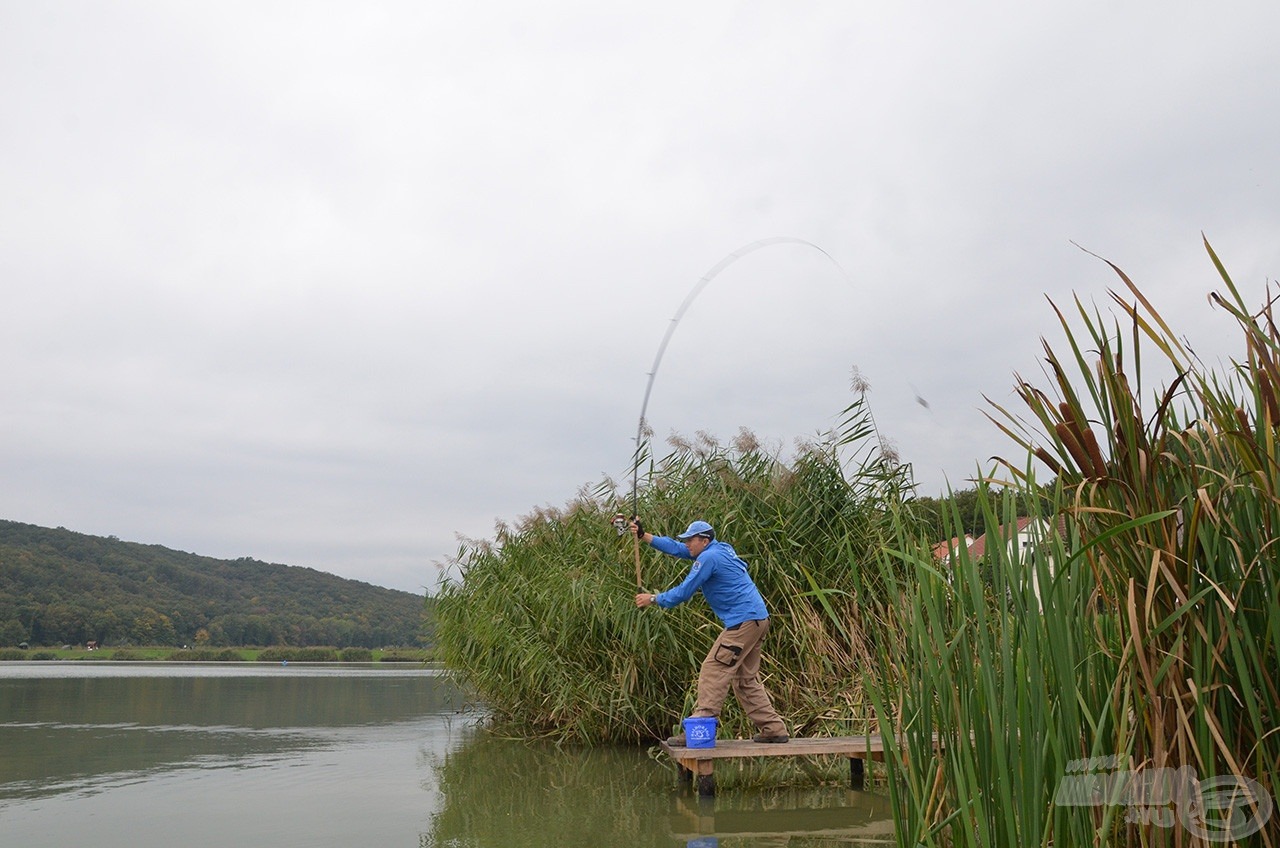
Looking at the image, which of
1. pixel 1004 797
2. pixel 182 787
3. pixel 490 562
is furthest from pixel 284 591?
pixel 1004 797

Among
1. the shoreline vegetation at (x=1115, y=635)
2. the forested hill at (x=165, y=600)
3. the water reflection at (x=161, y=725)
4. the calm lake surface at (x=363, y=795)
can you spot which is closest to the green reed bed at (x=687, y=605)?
the calm lake surface at (x=363, y=795)

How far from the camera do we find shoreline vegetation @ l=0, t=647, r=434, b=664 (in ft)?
139

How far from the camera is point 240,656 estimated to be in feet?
144

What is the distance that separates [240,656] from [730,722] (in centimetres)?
4143

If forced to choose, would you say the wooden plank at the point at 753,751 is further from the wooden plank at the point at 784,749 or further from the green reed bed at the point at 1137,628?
the green reed bed at the point at 1137,628

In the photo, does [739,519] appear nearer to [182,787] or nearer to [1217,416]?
[182,787]

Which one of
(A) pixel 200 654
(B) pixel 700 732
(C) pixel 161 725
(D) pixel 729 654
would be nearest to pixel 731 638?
(D) pixel 729 654

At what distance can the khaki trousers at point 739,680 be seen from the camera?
247 inches

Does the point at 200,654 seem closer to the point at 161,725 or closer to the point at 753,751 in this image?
the point at 161,725

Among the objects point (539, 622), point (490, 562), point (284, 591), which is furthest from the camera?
point (284, 591)

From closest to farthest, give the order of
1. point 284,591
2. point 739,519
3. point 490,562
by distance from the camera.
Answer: point 739,519 < point 490,562 < point 284,591

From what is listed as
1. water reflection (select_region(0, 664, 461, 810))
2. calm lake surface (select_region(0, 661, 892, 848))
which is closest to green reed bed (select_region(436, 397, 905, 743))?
calm lake surface (select_region(0, 661, 892, 848))

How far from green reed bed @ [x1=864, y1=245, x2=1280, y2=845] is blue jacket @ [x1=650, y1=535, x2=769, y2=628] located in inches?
155

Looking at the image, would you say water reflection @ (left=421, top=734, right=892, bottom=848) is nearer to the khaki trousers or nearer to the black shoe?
the black shoe
